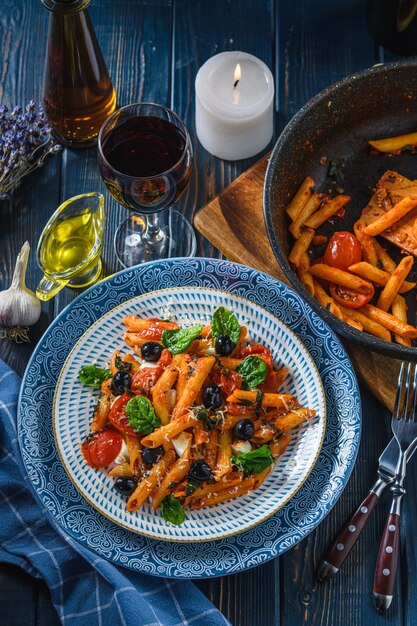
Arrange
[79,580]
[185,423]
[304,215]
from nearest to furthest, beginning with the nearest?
[185,423], [79,580], [304,215]

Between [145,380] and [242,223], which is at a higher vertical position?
[242,223]

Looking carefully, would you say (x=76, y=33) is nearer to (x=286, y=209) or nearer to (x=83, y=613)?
(x=286, y=209)

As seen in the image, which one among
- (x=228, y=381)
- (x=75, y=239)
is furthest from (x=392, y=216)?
(x=75, y=239)

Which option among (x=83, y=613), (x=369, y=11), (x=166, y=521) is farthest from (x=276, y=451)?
(x=369, y=11)

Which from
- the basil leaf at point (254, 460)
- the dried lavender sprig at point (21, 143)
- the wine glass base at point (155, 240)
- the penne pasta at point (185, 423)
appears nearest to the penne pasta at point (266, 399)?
the penne pasta at point (185, 423)

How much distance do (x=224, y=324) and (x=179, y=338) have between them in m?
0.11

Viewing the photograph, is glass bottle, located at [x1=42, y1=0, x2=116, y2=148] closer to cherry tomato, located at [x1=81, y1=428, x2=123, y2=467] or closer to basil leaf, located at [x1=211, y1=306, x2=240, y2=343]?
basil leaf, located at [x1=211, y1=306, x2=240, y2=343]

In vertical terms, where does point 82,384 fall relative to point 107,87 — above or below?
below

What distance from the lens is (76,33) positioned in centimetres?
212

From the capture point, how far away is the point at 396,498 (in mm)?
2014

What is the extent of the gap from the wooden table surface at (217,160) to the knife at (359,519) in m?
0.04

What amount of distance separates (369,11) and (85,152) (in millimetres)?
934

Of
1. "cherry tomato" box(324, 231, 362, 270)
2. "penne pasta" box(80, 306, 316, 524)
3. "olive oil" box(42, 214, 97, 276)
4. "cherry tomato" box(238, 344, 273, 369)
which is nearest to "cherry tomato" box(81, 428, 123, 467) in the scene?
"penne pasta" box(80, 306, 316, 524)

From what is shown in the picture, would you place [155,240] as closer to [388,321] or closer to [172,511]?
[388,321]
